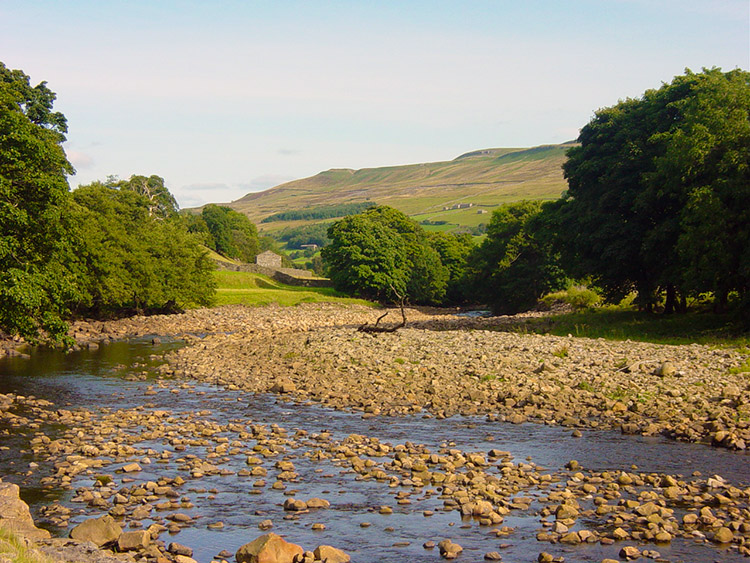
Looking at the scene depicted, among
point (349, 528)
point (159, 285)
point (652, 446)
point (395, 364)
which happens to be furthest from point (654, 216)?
point (159, 285)

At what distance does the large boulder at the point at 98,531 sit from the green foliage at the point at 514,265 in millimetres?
56934

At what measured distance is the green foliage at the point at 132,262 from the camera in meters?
50.3

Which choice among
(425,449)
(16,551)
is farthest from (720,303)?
(16,551)

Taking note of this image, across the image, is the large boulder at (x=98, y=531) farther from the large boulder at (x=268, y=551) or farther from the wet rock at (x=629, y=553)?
the wet rock at (x=629, y=553)

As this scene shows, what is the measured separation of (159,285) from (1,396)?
3535 cm

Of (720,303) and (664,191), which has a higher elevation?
(664,191)

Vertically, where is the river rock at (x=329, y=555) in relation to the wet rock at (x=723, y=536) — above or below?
above

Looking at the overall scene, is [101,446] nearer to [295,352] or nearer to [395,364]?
[395,364]

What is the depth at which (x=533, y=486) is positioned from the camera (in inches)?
565

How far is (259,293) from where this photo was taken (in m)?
80.8

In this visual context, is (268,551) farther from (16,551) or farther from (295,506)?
(16,551)

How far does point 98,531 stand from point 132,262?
46700 millimetres

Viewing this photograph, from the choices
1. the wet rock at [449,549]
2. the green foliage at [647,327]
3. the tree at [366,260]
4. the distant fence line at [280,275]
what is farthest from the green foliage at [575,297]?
the distant fence line at [280,275]

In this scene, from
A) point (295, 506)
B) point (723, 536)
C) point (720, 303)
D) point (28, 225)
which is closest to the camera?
point (723, 536)
